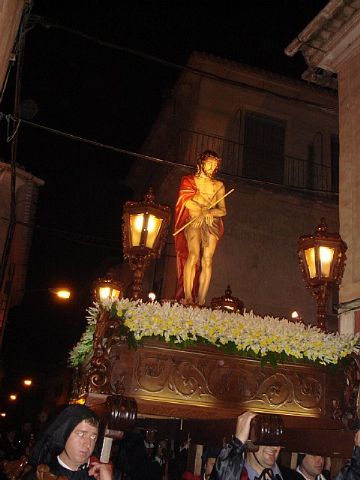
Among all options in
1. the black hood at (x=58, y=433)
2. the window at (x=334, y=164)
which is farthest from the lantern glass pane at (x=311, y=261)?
the window at (x=334, y=164)

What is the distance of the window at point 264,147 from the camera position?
52.7ft

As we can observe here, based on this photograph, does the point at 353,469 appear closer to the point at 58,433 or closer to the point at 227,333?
the point at 227,333

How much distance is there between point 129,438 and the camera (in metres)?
5.31

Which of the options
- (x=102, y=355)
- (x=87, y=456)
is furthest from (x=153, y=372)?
(x=87, y=456)

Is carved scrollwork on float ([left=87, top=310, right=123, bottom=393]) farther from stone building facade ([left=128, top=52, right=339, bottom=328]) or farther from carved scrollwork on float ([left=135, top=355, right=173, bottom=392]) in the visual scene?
stone building facade ([left=128, top=52, right=339, bottom=328])

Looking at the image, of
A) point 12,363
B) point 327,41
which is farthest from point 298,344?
point 12,363

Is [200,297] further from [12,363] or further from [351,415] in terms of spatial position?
[12,363]

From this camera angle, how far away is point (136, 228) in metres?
5.16

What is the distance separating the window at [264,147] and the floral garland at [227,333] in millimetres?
11917

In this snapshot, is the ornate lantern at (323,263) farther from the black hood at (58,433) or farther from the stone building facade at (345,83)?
the black hood at (58,433)

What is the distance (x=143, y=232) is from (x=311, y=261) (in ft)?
6.44

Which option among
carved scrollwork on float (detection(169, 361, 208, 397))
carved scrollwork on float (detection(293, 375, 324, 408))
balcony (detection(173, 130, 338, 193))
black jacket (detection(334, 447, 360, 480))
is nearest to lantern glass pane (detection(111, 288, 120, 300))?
carved scrollwork on float (detection(169, 361, 208, 397))

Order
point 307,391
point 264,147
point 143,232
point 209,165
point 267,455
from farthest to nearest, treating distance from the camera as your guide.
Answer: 1. point 264,147
2. point 209,165
3. point 143,232
4. point 307,391
5. point 267,455

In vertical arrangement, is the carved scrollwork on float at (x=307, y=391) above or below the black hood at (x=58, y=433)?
above
